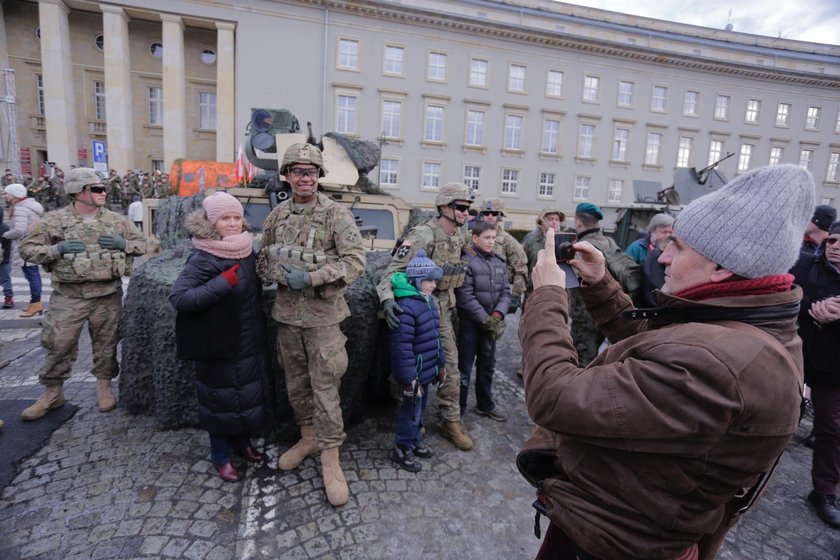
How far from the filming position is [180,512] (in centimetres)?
260

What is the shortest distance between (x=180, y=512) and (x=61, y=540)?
0.54 m

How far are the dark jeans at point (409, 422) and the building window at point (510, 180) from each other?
26353 mm

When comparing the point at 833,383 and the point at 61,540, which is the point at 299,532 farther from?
the point at 833,383

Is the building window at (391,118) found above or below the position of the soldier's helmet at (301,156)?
above

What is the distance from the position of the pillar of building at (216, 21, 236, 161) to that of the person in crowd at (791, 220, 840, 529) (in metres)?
25.4

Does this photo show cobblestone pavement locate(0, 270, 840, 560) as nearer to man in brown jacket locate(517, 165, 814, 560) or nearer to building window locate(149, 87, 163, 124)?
man in brown jacket locate(517, 165, 814, 560)

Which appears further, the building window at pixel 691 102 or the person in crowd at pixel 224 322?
the building window at pixel 691 102

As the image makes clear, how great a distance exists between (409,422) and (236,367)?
1223 mm

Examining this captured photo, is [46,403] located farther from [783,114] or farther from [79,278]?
[783,114]

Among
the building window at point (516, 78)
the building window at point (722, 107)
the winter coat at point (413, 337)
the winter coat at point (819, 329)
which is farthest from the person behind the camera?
the building window at point (722, 107)

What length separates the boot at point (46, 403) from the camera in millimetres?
3514

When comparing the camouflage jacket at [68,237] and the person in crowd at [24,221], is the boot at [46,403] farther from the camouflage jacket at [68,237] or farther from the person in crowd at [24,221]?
the person in crowd at [24,221]

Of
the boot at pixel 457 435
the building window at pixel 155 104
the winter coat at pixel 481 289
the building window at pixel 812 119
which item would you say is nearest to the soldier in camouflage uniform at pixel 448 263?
the boot at pixel 457 435

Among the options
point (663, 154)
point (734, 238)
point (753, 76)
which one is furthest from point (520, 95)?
point (734, 238)
